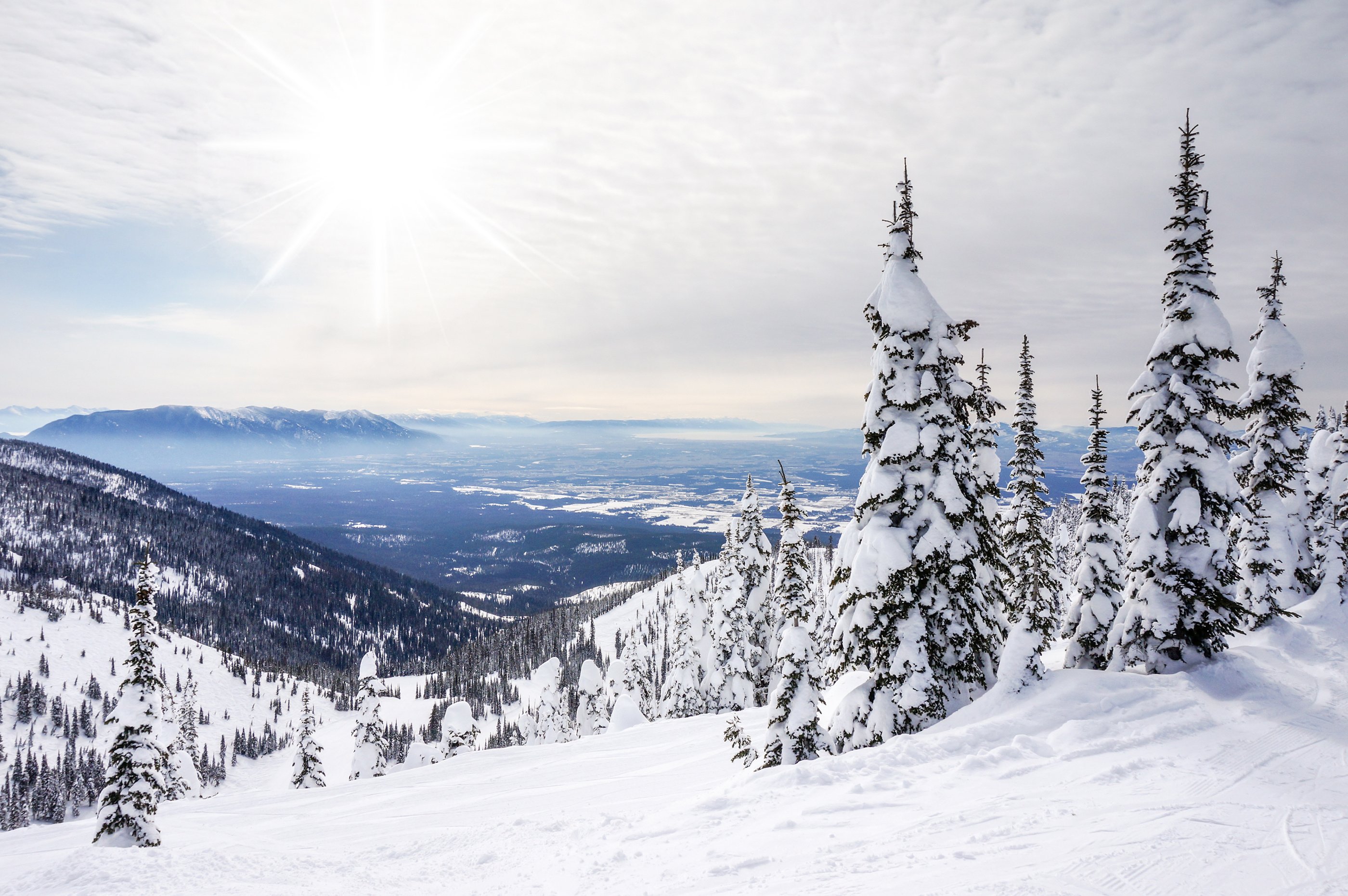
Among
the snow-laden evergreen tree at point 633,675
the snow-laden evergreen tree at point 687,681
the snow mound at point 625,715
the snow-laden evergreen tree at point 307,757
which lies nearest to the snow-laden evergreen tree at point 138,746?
the snow mound at point 625,715

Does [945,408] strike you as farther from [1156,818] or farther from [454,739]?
[454,739]

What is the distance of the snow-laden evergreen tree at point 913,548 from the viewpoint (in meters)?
14.6

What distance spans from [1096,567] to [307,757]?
56.3 meters

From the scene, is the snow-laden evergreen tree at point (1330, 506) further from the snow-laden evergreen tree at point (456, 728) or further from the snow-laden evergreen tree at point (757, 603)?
the snow-laden evergreen tree at point (456, 728)

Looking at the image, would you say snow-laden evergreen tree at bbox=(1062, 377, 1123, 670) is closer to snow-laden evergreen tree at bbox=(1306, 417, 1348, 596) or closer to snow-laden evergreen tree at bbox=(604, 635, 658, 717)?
snow-laden evergreen tree at bbox=(1306, 417, 1348, 596)

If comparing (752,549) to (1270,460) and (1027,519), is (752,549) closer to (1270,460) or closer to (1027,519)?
(1027,519)

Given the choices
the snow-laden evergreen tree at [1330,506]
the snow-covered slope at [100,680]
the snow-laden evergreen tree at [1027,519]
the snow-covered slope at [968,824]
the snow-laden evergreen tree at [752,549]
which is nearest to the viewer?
the snow-covered slope at [968,824]

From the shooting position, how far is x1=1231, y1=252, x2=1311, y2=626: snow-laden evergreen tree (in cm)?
2233

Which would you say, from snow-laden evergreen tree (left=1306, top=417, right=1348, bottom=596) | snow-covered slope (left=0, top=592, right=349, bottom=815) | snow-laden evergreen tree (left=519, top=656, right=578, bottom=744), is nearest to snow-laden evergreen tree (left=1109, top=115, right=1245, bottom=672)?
snow-laden evergreen tree (left=1306, top=417, right=1348, bottom=596)

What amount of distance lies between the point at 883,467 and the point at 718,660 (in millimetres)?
23342

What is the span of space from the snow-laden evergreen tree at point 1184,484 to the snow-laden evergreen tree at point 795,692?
30.6ft

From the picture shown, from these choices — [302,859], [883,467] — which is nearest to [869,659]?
[883,467]

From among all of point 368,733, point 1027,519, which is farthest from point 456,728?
point 1027,519

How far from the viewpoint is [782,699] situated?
651 inches
